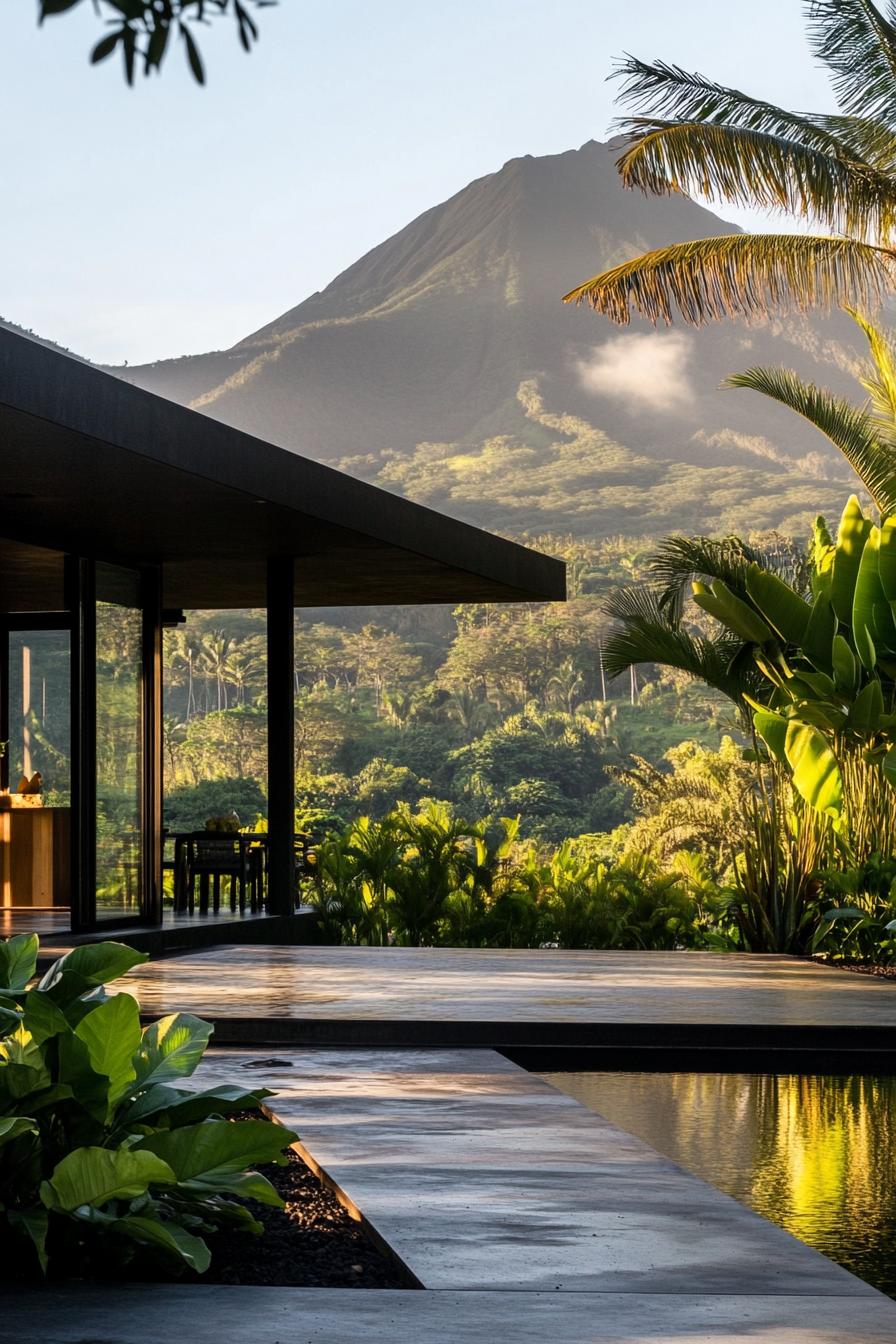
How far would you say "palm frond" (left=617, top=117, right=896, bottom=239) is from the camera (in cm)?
1245

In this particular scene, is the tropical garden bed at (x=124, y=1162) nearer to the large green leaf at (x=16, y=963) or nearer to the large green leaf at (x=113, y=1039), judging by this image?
the large green leaf at (x=113, y=1039)

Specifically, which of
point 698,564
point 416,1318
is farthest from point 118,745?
point 416,1318

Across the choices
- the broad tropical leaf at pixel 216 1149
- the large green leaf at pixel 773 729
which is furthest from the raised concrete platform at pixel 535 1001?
the broad tropical leaf at pixel 216 1149

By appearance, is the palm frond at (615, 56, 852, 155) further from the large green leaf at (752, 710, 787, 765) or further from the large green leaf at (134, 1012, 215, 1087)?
the large green leaf at (134, 1012, 215, 1087)

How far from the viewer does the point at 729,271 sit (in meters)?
13.4

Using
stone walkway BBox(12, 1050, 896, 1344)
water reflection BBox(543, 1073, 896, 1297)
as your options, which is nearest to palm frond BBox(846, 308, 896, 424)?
water reflection BBox(543, 1073, 896, 1297)

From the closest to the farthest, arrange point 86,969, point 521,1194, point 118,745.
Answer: point 86,969 < point 521,1194 < point 118,745

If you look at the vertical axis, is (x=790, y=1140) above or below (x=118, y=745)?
below

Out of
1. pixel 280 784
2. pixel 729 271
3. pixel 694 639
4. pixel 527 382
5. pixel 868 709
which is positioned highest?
pixel 527 382

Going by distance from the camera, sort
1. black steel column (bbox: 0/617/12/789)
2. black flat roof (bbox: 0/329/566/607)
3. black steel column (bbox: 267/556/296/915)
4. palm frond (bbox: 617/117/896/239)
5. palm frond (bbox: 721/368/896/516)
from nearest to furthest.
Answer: black flat roof (bbox: 0/329/566/607) → palm frond (bbox: 617/117/896/239) → black steel column (bbox: 267/556/296/915) → black steel column (bbox: 0/617/12/789) → palm frond (bbox: 721/368/896/516)

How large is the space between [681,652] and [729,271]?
346cm

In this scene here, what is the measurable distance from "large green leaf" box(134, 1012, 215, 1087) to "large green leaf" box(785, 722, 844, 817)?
7010 mm

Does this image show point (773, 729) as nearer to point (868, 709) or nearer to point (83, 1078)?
point (868, 709)

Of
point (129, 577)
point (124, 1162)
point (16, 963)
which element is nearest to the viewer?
point (124, 1162)
